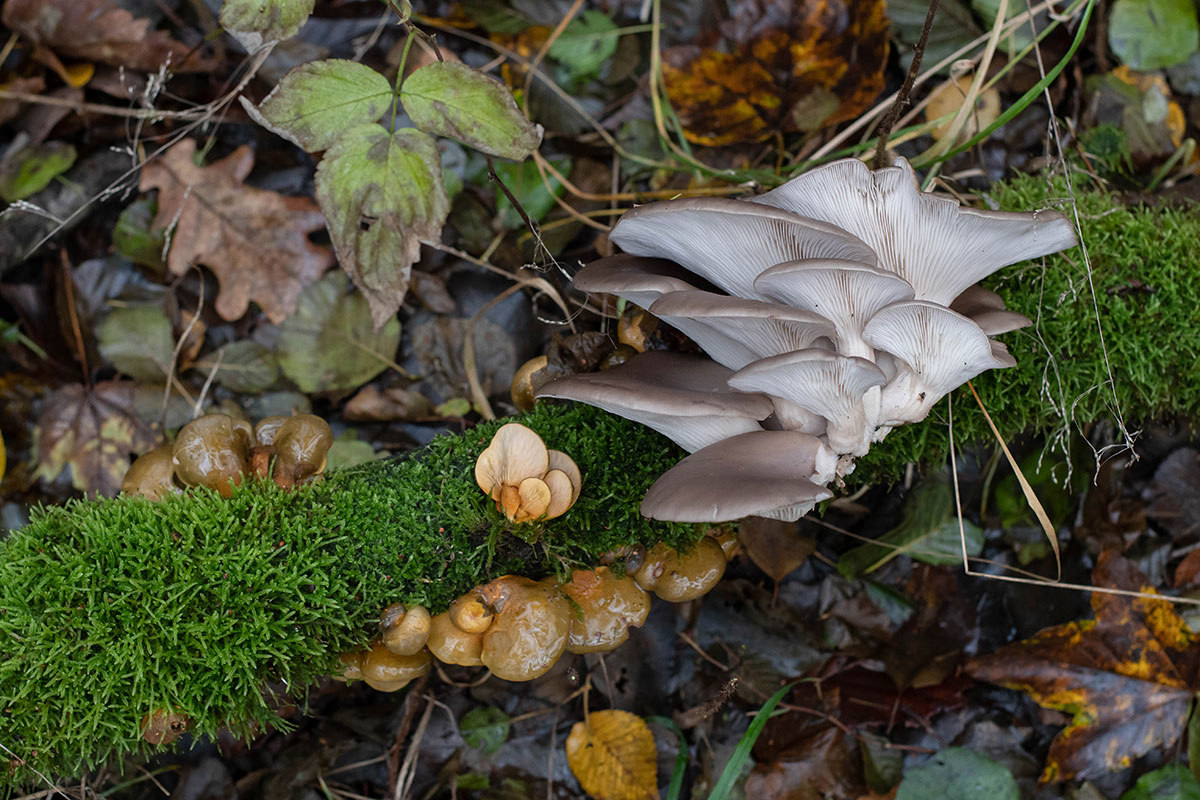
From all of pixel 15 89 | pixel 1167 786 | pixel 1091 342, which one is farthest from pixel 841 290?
pixel 15 89

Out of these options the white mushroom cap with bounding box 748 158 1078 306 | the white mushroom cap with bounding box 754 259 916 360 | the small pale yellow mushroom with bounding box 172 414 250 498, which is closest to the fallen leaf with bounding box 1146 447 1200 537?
the white mushroom cap with bounding box 748 158 1078 306

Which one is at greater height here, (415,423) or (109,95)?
(109,95)

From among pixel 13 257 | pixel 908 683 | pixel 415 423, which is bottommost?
pixel 908 683

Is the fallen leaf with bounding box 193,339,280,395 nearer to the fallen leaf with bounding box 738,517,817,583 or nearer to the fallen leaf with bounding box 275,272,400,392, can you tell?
the fallen leaf with bounding box 275,272,400,392

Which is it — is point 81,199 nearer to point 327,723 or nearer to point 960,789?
point 327,723

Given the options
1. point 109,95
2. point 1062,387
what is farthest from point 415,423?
point 1062,387

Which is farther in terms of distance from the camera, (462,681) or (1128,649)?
(462,681)
